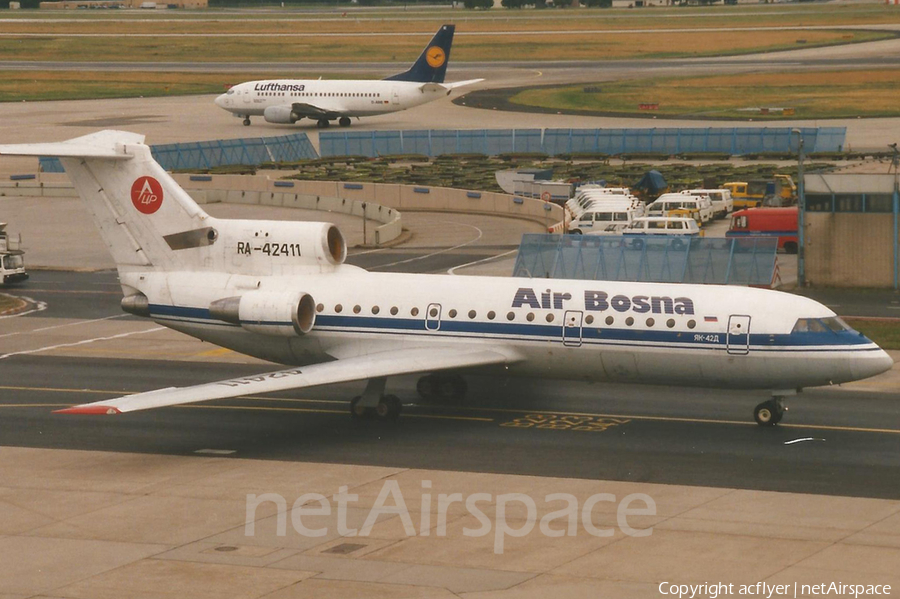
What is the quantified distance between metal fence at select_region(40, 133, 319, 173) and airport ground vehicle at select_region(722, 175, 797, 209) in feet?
123

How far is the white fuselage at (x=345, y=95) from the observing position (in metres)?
109

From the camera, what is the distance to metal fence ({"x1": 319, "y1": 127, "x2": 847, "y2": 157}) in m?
93.4

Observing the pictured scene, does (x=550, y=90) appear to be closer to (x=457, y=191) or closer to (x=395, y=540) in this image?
(x=457, y=191)

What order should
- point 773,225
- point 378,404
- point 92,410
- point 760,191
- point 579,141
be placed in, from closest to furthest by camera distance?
point 92,410 < point 378,404 < point 773,225 < point 760,191 < point 579,141

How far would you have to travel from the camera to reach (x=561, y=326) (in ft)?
105

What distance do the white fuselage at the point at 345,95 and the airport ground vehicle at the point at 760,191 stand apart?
40148 millimetres

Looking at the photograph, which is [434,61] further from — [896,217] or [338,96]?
[896,217]

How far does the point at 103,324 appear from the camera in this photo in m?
48.2

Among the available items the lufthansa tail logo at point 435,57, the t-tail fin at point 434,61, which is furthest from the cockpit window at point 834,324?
the lufthansa tail logo at point 435,57

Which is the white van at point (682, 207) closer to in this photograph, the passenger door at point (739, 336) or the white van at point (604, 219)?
the white van at point (604, 219)

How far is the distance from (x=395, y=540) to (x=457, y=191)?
58340mm

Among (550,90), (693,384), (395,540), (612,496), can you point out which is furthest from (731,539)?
(550,90)
